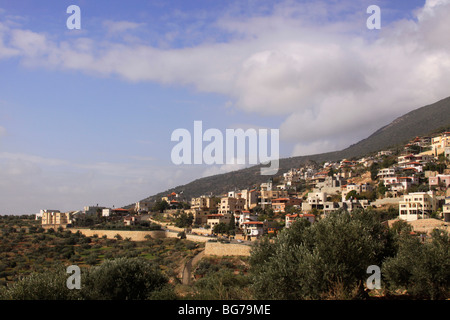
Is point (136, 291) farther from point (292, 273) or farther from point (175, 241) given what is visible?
point (175, 241)

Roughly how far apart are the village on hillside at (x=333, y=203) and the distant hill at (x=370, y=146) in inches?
1142

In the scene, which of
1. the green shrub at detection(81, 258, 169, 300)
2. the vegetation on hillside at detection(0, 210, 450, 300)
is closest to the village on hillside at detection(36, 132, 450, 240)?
the vegetation on hillside at detection(0, 210, 450, 300)

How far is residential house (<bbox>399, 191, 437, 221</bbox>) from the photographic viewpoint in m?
48.0

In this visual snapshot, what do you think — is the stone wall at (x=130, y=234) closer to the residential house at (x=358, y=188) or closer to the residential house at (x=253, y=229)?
the residential house at (x=253, y=229)

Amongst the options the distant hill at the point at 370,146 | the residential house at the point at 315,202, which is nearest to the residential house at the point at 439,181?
the residential house at the point at 315,202

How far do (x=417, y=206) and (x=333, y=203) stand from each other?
12640 mm

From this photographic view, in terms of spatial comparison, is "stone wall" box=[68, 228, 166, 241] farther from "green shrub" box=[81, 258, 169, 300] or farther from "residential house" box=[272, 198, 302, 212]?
"green shrub" box=[81, 258, 169, 300]

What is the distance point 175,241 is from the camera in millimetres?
57000

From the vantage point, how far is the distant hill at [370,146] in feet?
412

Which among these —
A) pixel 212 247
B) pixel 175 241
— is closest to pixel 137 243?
pixel 175 241

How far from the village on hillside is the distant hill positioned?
2901 centimetres
